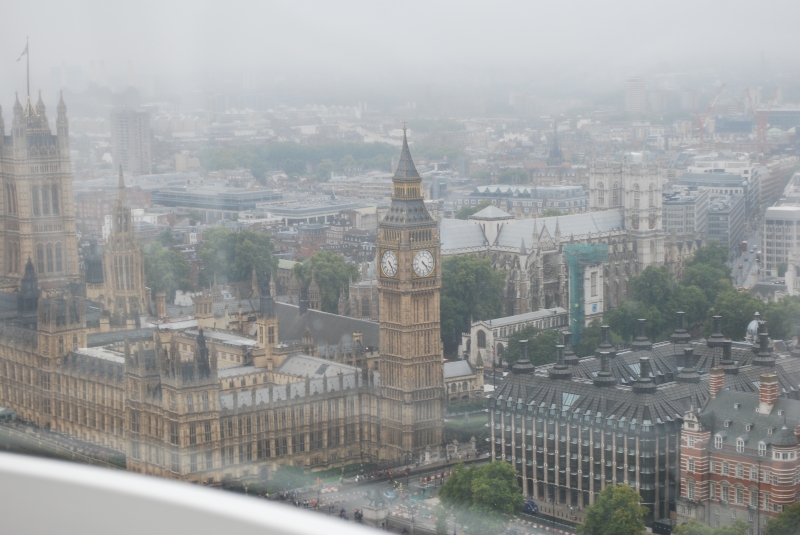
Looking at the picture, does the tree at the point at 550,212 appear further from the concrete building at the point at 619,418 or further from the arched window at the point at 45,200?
the concrete building at the point at 619,418

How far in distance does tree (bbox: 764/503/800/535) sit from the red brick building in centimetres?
9

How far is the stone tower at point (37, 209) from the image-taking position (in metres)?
17.1

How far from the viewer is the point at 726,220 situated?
2223 cm

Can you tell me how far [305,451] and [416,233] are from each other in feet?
8.40

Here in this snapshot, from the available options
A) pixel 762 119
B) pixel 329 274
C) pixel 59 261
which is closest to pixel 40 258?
pixel 59 261

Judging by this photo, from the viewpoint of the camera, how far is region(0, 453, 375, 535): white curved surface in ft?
7.80

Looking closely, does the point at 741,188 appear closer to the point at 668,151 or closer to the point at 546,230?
the point at 668,151

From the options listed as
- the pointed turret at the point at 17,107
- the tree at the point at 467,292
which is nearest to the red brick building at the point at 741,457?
the tree at the point at 467,292

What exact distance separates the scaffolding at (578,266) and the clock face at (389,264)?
15.1 feet

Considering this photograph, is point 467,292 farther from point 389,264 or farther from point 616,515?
point 616,515

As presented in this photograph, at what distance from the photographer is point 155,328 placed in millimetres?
15023

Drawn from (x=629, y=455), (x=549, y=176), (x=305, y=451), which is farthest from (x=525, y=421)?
(x=549, y=176)

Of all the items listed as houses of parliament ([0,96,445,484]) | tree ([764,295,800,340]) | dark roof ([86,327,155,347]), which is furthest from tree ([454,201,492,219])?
tree ([764,295,800,340])

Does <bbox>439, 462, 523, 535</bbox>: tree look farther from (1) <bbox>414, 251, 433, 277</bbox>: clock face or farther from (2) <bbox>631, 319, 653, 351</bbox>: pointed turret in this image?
(1) <bbox>414, 251, 433, 277</bbox>: clock face
